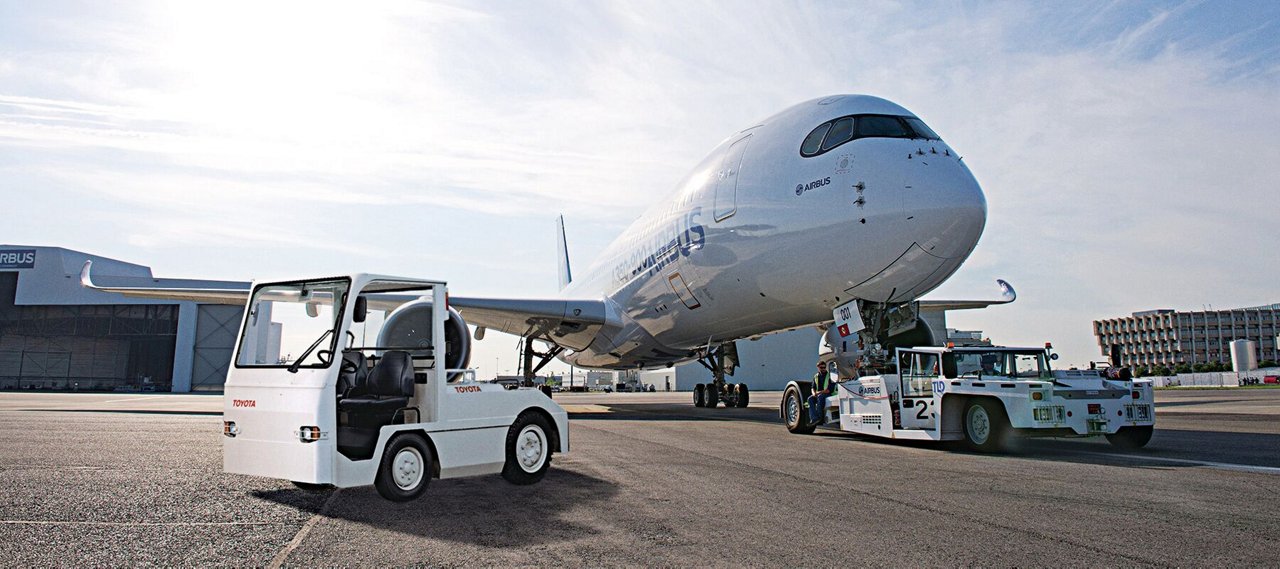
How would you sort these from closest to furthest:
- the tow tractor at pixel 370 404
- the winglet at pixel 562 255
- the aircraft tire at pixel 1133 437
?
the tow tractor at pixel 370 404, the aircraft tire at pixel 1133 437, the winglet at pixel 562 255

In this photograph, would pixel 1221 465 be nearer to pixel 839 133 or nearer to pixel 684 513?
pixel 684 513

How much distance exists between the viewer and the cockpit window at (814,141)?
1276 cm

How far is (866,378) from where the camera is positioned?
1188 cm

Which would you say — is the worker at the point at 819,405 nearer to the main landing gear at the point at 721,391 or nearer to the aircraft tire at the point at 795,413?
the aircraft tire at the point at 795,413

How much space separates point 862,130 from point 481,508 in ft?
29.1

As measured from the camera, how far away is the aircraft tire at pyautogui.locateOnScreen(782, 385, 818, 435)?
13352 mm

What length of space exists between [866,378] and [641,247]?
8163 mm

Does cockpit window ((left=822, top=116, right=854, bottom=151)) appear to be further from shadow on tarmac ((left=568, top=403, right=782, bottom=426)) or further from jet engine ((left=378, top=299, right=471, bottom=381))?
jet engine ((left=378, top=299, right=471, bottom=381))

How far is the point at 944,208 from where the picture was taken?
11109 millimetres

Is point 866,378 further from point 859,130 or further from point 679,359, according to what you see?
point 679,359

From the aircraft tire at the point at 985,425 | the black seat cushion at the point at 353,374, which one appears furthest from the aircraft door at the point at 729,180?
the black seat cushion at the point at 353,374

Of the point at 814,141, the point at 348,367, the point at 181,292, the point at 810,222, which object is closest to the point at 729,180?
the point at 814,141

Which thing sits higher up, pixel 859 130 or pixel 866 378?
pixel 859 130

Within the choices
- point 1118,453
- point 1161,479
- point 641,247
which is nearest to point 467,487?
point 1161,479
